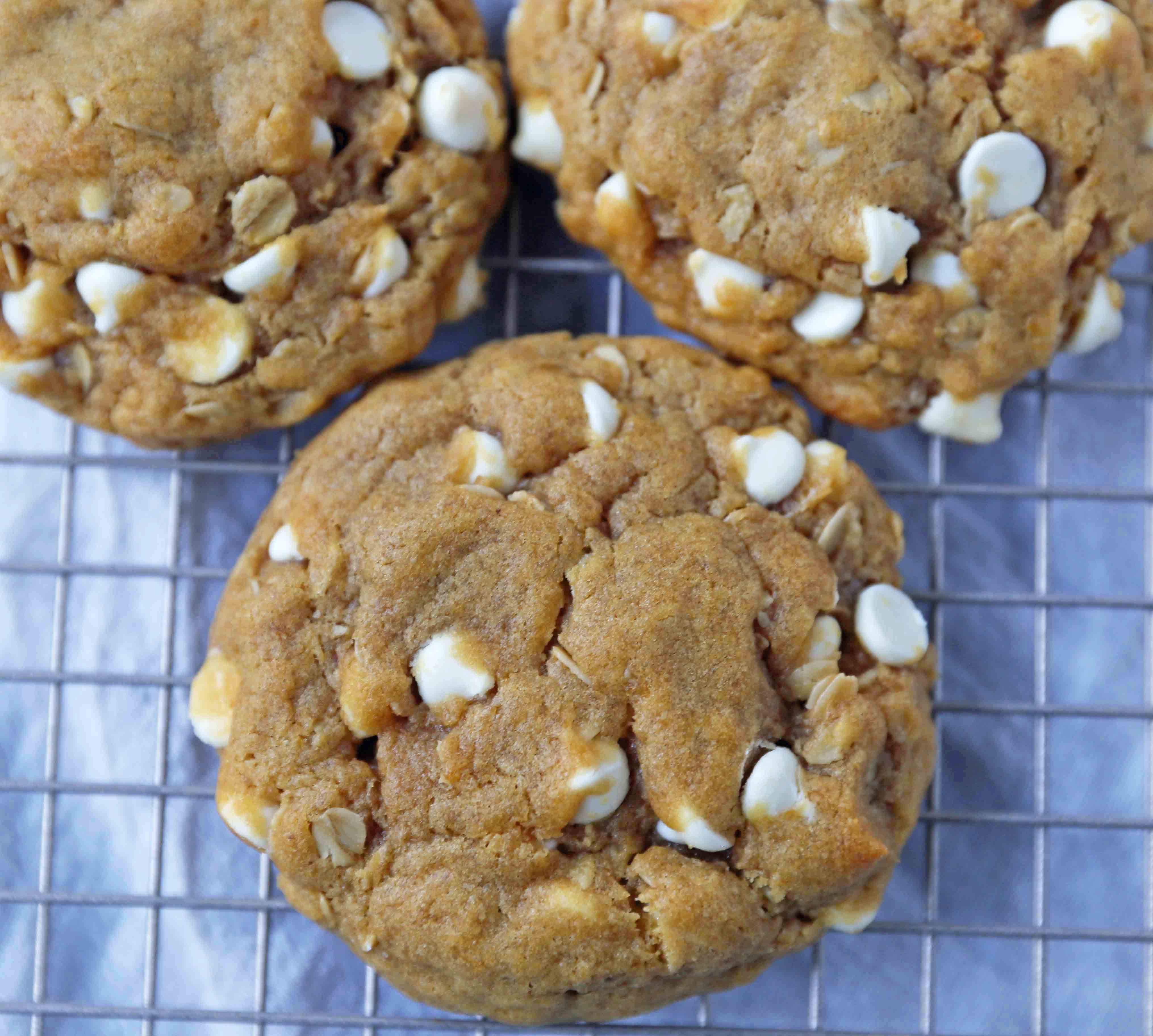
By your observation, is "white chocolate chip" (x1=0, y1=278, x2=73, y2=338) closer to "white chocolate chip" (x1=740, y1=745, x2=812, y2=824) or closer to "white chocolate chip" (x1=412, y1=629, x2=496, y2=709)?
"white chocolate chip" (x1=412, y1=629, x2=496, y2=709)

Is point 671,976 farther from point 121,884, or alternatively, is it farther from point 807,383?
point 121,884

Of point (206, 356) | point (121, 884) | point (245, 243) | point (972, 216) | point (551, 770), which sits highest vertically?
point (972, 216)

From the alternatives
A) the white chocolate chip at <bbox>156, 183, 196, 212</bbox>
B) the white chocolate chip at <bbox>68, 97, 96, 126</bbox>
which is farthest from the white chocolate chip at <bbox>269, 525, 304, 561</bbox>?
the white chocolate chip at <bbox>68, 97, 96, 126</bbox>

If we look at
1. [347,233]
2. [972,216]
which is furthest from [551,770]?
[972,216]

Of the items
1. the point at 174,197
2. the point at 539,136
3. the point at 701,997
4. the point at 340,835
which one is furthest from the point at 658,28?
the point at 701,997

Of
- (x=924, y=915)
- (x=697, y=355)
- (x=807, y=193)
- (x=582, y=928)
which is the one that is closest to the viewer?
(x=582, y=928)

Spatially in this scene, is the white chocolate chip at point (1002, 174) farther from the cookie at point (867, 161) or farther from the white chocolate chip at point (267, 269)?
the white chocolate chip at point (267, 269)

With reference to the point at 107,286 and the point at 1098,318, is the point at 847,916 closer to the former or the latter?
the point at 1098,318

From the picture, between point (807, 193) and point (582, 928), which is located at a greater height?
point (807, 193)
